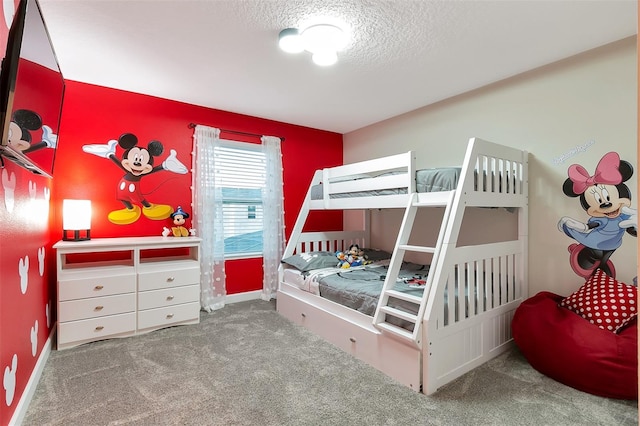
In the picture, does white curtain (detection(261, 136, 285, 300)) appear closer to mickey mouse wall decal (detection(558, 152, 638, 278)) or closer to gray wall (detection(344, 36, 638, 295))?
gray wall (detection(344, 36, 638, 295))

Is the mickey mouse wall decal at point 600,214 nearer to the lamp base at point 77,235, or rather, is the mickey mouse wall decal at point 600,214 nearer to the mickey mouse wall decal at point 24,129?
the mickey mouse wall decal at point 24,129

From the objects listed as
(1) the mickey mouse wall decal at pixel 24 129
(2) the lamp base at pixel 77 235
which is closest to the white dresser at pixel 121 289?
(2) the lamp base at pixel 77 235

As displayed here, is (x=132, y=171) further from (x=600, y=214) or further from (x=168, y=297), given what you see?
(x=600, y=214)

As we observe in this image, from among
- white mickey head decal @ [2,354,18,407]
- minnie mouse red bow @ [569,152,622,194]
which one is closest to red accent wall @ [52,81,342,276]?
white mickey head decal @ [2,354,18,407]

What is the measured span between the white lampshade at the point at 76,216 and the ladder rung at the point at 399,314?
2.52 metres

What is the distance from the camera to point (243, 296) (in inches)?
148

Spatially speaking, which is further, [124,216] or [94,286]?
[124,216]

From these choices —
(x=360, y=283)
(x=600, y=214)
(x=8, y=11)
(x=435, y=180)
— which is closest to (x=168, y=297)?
(x=360, y=283)

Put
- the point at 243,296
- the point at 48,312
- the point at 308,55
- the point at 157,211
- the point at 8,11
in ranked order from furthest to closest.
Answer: the point at 243,296 → the point at 157,211 → the point at 48,312 → the point at 308,55 → the point at 8,11

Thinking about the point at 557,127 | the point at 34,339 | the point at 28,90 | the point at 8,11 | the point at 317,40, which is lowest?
the point at 34,339

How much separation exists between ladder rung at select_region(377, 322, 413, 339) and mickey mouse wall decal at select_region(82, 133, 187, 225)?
242cm

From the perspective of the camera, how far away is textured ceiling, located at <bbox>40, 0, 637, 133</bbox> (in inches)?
71.1

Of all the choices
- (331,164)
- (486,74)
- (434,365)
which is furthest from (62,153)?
(486,74)

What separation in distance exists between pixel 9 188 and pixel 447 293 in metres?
2.44
